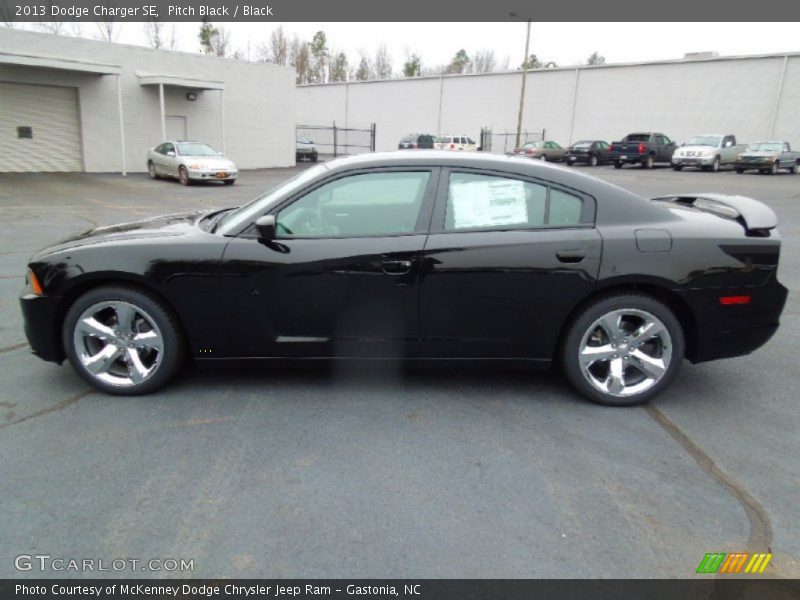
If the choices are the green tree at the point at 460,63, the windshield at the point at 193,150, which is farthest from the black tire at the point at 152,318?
the green tree at the point at 460,63

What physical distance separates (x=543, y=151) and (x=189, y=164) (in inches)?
932

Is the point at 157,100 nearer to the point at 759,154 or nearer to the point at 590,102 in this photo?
the point at 759,154

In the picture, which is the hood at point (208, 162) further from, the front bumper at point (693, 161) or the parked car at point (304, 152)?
the front bumper at point (693, 161)

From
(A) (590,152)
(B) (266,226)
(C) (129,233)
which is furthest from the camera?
(A) (590,152)

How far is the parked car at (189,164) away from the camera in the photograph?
777 inches

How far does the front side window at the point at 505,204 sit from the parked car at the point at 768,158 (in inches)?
1228

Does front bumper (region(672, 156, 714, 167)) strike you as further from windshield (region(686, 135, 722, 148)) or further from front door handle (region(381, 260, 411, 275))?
front door handle (region(381, 260, 411, 275))

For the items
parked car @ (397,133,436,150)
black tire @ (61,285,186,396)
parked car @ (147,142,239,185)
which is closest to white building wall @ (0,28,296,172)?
parked car @ (147,142,239,185)

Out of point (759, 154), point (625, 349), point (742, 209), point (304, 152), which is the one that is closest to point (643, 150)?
point (759, 154)

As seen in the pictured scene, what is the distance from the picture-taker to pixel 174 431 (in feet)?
11.0

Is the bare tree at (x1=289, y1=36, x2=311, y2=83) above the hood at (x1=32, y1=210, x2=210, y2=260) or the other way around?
above

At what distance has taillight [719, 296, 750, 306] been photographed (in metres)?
3.69

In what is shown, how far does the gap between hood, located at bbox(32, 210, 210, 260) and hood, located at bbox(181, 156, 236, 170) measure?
16.6 meters

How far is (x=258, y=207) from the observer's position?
149 inches
